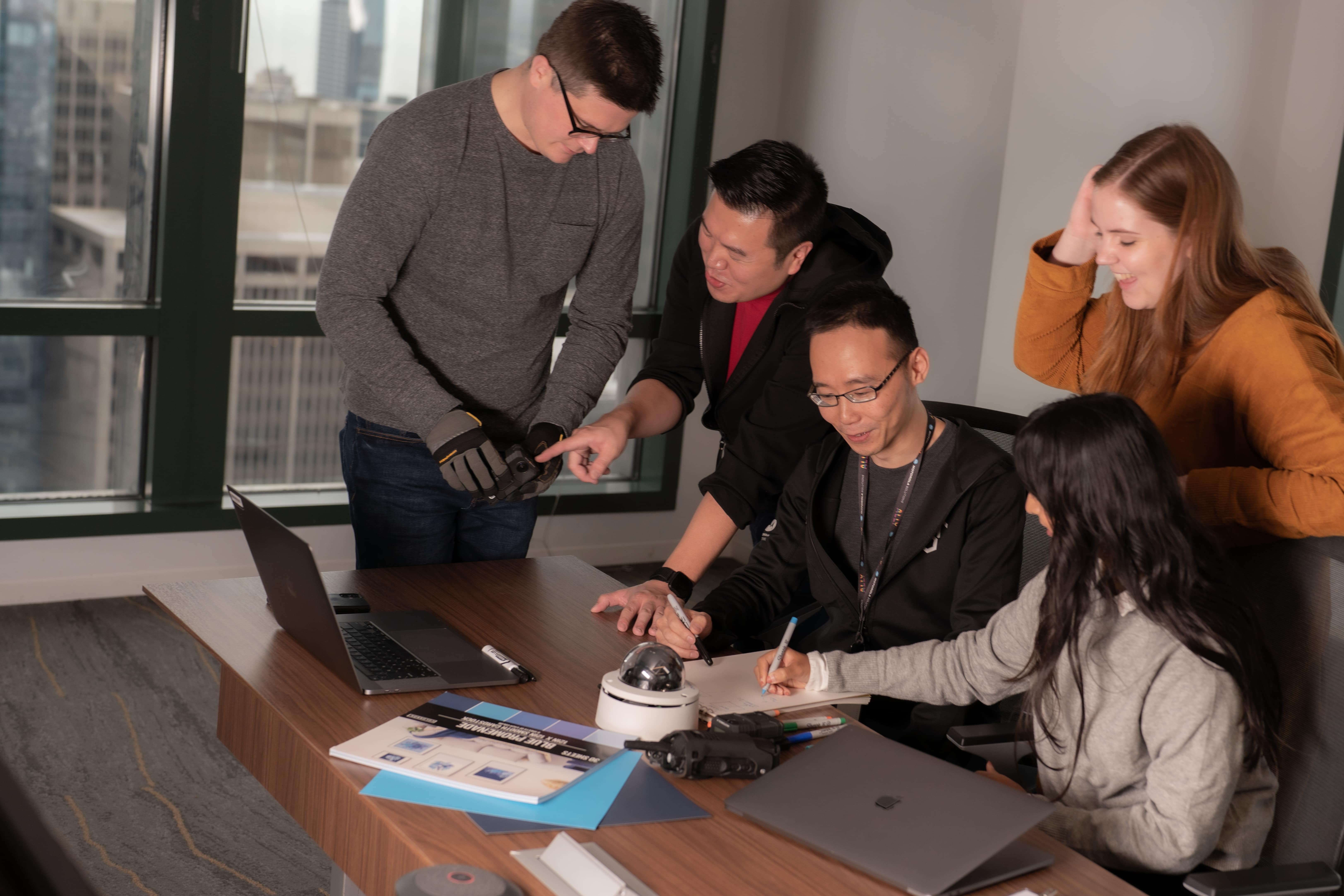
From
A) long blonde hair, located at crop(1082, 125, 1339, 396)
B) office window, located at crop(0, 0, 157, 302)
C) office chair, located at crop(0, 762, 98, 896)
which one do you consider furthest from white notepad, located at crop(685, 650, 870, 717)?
office window, located at crop(0, 0, 157, 302)

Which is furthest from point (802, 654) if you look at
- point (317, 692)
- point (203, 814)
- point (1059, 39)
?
point (1059, 39)

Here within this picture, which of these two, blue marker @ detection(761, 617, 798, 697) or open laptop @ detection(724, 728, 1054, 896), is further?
blue marker @ detection(761, 617, 798, 697)

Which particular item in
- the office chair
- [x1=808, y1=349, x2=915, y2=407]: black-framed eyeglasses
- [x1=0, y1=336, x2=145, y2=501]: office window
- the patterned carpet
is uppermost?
[x1=808, y1=349, x2=915, y2=407]: black-framed eyeglasses

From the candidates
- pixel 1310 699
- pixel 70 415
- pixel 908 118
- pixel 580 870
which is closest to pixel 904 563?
pixel 1310 699

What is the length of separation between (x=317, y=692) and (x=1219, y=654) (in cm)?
113

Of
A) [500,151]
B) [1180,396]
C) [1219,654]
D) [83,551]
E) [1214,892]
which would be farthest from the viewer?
[83,551]

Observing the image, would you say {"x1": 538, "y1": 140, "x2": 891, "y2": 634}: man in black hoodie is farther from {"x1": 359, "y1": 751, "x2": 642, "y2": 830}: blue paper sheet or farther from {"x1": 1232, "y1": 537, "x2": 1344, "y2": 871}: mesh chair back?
{"x1": 1232, "y1": 537, "x2": 1344, "y2": 871}: mesh chair back

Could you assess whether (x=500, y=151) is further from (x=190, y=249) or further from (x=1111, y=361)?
(x=190, y=249)

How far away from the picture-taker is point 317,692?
155cm

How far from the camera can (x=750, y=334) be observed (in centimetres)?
245

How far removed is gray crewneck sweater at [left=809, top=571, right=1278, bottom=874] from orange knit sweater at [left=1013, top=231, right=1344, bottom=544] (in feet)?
0.91

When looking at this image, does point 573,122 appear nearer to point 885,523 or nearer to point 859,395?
point 859,395

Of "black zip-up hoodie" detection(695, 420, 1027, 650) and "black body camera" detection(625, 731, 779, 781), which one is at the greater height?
"black zip-up hoodie" detection(695, 420, 1027, 650)

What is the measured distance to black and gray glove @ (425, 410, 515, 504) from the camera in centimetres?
191
